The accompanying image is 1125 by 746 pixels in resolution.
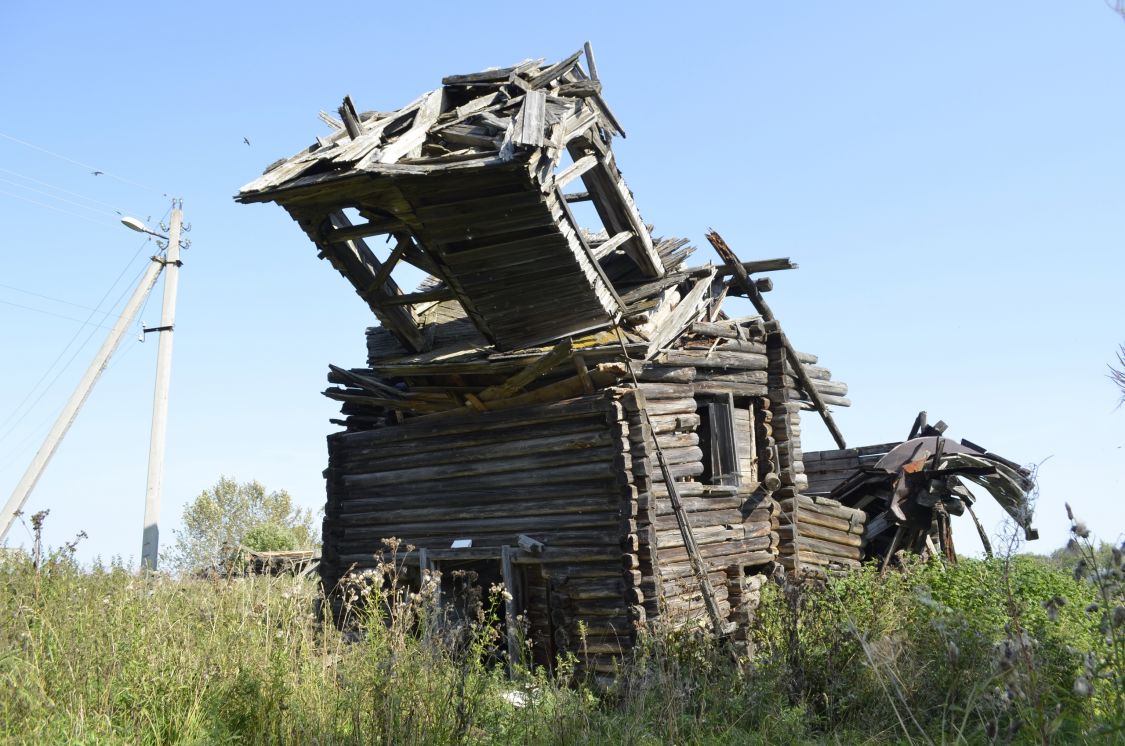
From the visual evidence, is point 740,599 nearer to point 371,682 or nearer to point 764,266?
point 764,266

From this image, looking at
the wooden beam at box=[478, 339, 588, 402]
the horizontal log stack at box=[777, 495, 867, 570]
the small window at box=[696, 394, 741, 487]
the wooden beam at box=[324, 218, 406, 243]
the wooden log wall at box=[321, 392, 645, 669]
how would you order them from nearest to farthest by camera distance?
the wooden beam at box=[324, 218, 406, 243] < the wooden log wall at box=[321, 392, 645, 669] < the wooden beam at box=[478, 339, 588, 402] < the small window at box=[696, 394, 741, 487] < the horizontal log stack at box=[777, 495, 867, 570]

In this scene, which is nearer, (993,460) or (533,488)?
(533,488)

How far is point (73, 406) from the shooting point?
17.4 m

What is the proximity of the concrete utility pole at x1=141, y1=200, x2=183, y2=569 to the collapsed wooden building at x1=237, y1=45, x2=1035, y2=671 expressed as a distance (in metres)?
5.27

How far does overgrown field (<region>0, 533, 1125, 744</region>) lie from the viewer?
17.4 feet

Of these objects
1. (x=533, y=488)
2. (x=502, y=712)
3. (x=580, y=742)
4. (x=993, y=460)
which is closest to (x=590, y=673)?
(x=533, y=488)

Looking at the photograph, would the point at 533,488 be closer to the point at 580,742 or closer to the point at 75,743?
the point at 580,742

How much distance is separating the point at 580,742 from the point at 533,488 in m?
6.30

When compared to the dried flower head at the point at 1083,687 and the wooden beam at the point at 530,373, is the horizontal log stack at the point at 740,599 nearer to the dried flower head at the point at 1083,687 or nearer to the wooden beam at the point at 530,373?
the wooden beam at the point at 530,373

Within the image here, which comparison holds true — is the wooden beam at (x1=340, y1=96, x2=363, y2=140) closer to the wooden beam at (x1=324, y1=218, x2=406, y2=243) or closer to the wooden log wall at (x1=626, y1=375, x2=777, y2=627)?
the wooden beam at (x1=324, y1=218, x2=406, y2=243)

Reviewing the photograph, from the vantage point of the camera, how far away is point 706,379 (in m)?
13.3

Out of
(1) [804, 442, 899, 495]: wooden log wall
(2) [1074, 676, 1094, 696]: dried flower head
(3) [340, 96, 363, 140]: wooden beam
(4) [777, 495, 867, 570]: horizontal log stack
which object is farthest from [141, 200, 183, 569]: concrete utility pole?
(2) [1074, 676, 1094, 696]: dried flower head

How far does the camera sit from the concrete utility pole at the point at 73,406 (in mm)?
16578

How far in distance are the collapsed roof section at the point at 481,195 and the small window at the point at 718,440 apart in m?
1.90
